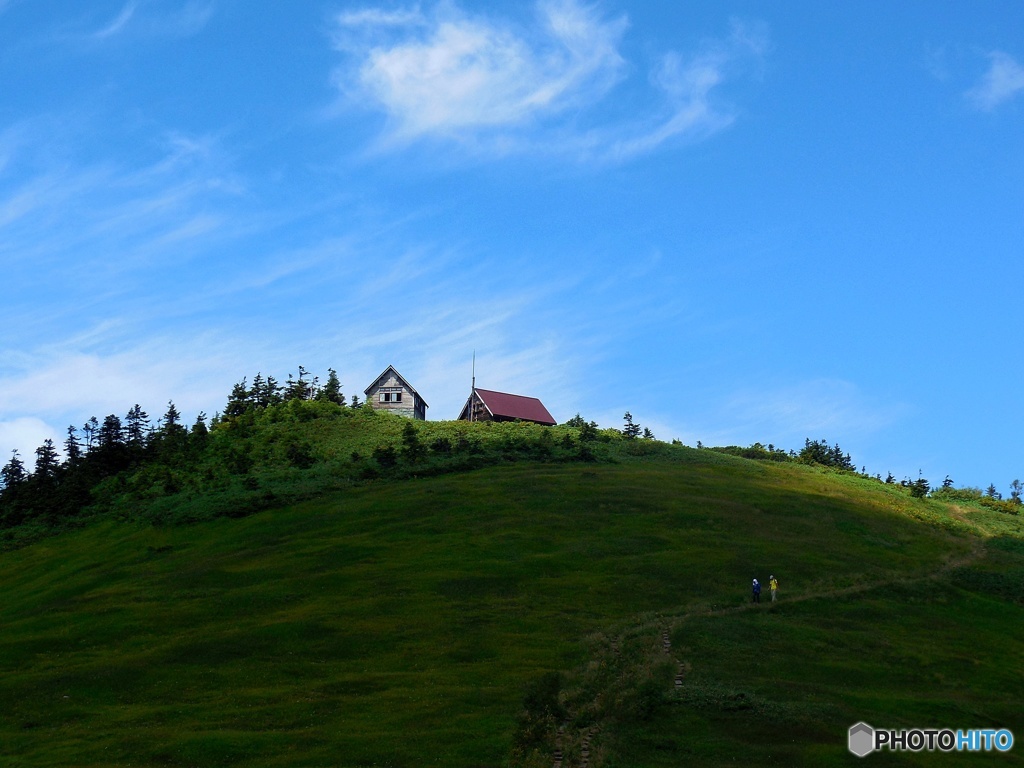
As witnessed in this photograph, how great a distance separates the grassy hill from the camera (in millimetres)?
44625

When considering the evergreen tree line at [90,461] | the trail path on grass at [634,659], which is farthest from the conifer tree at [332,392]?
the trail path on grass at [634,659]

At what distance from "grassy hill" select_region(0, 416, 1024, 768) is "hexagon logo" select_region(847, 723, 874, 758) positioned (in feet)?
2.15

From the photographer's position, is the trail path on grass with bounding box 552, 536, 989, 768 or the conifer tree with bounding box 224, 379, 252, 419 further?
the conifer tree with bounding box 224, 379, 252, 419

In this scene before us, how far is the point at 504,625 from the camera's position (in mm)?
60312

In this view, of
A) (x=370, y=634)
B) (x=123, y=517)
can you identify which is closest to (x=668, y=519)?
(x=370, y=634)

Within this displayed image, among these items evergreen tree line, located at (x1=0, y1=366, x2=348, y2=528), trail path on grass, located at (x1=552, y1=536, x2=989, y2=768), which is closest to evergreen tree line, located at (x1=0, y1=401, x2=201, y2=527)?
evergreen tree line, located at (x1=0, y1=366, x2=348, y2=528)

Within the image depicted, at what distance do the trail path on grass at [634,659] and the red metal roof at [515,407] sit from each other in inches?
3097

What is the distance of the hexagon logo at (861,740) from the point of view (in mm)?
42406

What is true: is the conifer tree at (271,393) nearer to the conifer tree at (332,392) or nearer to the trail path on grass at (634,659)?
the conifer tree at (332,392)

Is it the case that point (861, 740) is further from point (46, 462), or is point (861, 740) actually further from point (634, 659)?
point (46, 462)

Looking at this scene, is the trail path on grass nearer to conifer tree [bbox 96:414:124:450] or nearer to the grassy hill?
the grassy hill

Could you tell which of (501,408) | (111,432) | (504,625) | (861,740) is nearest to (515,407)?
(501,408)

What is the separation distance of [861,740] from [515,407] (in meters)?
111

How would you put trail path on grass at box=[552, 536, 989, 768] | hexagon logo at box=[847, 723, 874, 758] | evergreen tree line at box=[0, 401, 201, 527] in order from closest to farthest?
hexagon logo at box=[847, 723, 874, 758]
trail path on grass at box=[552, 536, 989, 768]
evergreen tree line at box=[0, 401, 201, 527]
